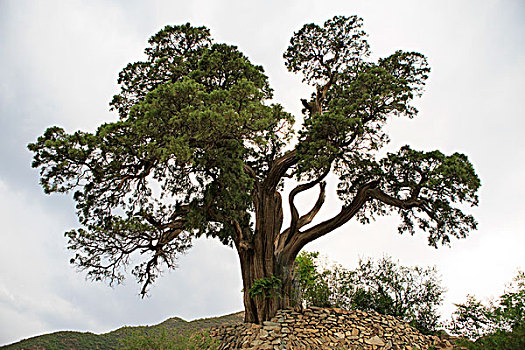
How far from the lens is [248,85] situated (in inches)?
245

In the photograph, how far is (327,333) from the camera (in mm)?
7941

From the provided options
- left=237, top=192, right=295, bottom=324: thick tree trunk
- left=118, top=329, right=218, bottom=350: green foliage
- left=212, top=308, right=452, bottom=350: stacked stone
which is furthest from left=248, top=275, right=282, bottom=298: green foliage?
left=118, top=329, right=218, bottom=350: green foliage

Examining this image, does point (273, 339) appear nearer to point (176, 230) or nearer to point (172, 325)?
point (176, 230)

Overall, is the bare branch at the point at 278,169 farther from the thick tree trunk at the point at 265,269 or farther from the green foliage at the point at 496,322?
the green foliage at the point at 496,322

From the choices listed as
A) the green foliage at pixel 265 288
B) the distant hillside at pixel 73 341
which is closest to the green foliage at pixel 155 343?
the green foliage at pixel 265 288

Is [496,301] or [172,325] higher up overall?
[172,325]

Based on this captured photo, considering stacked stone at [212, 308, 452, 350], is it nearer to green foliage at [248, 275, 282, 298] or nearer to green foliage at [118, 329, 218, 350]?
green foliage at [248, 275, 282, 298]

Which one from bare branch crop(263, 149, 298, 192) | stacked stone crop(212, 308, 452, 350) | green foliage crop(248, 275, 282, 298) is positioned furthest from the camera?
bare branch crop(263, 149, 298, 192)

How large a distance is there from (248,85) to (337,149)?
2423 millimetres

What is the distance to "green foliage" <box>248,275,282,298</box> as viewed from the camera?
839 cm

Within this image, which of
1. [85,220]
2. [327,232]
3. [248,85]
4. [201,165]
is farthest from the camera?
[327,232]

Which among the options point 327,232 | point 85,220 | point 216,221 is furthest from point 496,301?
point 85,220

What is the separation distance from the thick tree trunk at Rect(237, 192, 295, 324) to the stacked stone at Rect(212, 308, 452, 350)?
28 cm

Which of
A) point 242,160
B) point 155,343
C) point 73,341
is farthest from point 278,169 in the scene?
point 73,341
